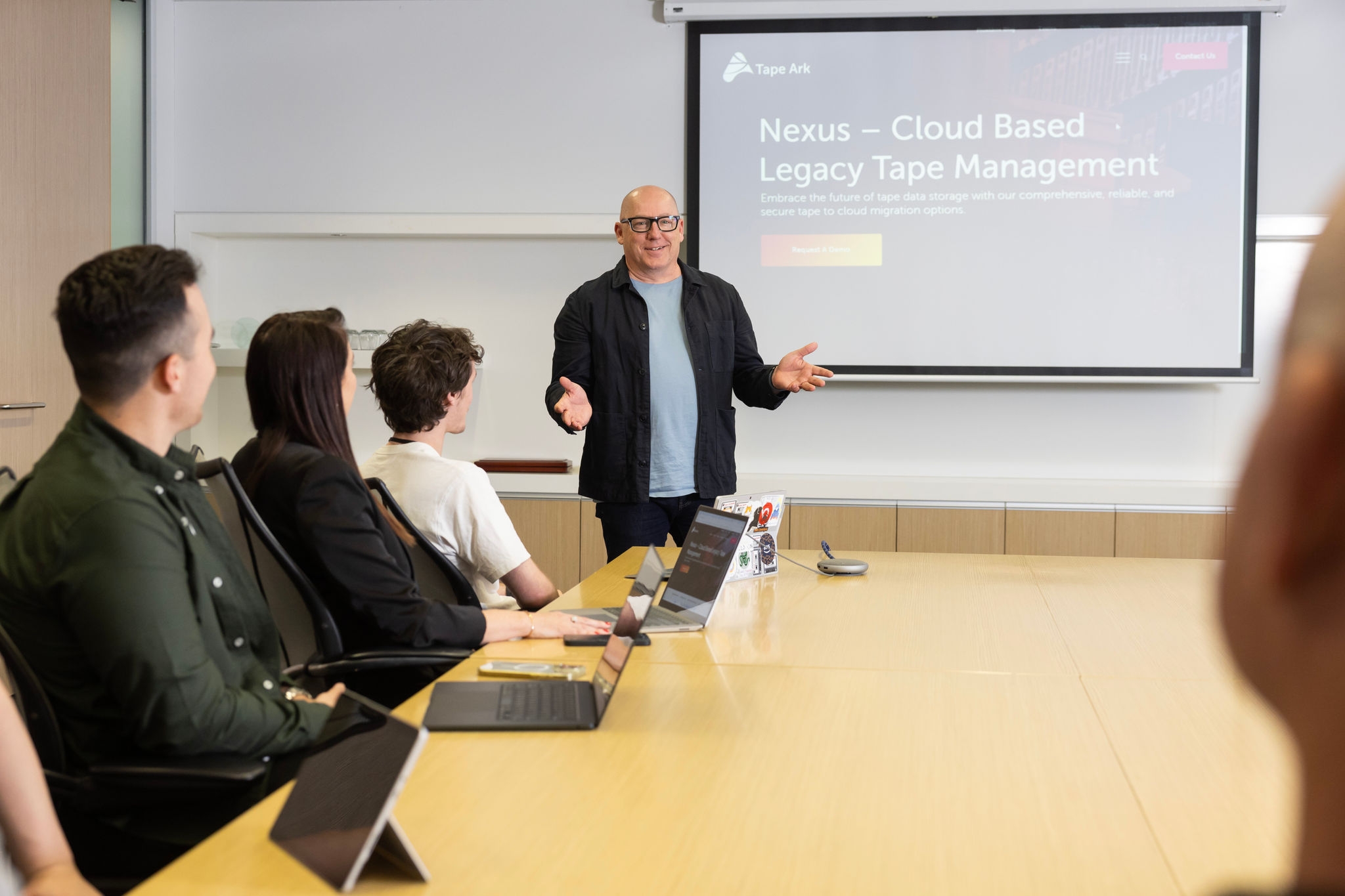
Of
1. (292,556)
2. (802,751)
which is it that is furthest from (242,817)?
(292,556)

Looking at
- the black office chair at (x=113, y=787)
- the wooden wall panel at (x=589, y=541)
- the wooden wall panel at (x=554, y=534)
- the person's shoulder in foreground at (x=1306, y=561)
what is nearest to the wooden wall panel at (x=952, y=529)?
the wooden wall panel at (x=589, y=541)

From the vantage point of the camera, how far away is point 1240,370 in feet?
14.6

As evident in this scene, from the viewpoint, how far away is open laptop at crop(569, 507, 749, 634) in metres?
2.05

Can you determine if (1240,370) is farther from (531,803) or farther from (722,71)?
(531,803)

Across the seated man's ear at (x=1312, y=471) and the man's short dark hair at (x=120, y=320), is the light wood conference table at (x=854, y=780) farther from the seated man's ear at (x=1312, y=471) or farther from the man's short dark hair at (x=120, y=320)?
the man's short dark hair at (x=120, y=320)

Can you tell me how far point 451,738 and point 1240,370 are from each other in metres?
4.09

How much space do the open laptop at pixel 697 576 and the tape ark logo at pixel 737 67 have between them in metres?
2.99

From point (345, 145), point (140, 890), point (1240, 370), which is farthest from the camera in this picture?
point (345, 145)

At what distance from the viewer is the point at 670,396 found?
11.3 ft

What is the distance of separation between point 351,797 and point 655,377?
99.7 inches

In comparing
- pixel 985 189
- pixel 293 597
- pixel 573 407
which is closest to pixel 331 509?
pixel 293 597

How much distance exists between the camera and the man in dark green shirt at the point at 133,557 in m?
1.31

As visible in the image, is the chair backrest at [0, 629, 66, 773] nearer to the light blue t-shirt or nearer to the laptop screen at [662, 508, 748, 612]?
the laptop screen at [662, 508, 748, 612]

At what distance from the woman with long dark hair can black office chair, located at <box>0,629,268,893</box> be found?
0.53m
